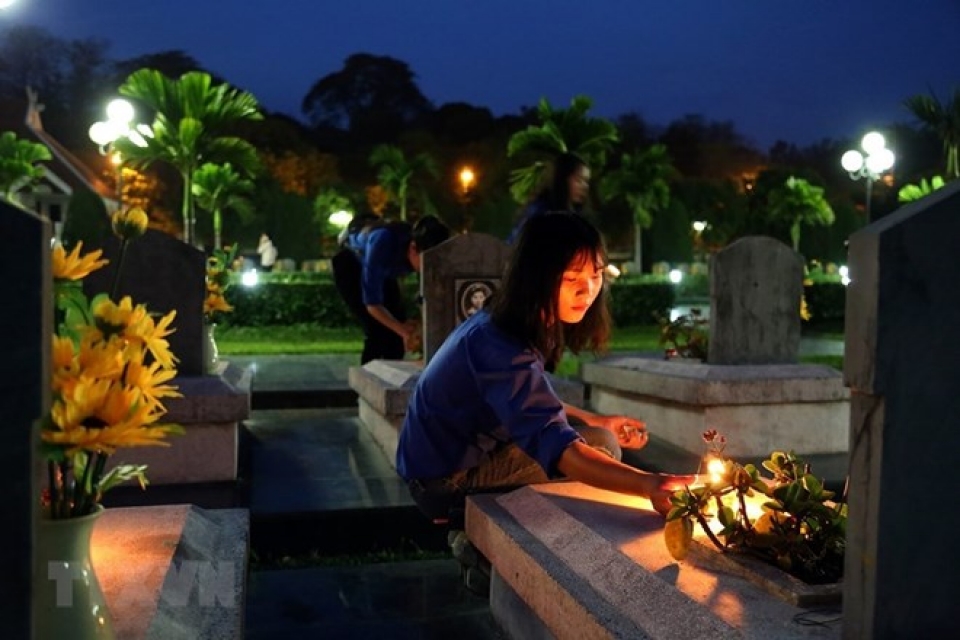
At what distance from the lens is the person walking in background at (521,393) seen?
303 cm

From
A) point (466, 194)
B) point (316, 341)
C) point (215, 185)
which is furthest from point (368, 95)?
point (316, 341)

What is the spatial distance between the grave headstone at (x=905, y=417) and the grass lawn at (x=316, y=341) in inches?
347

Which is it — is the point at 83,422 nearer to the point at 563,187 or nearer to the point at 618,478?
the point at 618,478

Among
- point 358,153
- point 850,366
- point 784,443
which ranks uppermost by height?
point 358,153

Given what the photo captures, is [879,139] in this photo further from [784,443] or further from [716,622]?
[716,622]

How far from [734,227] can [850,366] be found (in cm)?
4562

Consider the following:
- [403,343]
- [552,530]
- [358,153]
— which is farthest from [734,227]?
[552,530]

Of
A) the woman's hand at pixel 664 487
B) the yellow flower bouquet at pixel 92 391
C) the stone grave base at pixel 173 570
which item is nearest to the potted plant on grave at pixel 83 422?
the yellow flower bouquet at pixel 92 391

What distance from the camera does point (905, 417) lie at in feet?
6.50

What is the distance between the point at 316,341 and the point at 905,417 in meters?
14.7

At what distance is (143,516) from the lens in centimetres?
327

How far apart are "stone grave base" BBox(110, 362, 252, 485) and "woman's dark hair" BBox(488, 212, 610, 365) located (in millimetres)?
2909

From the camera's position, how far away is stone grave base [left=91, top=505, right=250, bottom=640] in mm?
2418

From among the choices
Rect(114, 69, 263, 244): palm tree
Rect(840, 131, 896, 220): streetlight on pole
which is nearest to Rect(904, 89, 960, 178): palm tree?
Rect(840, 131, 896, 220): streetlight on pole
